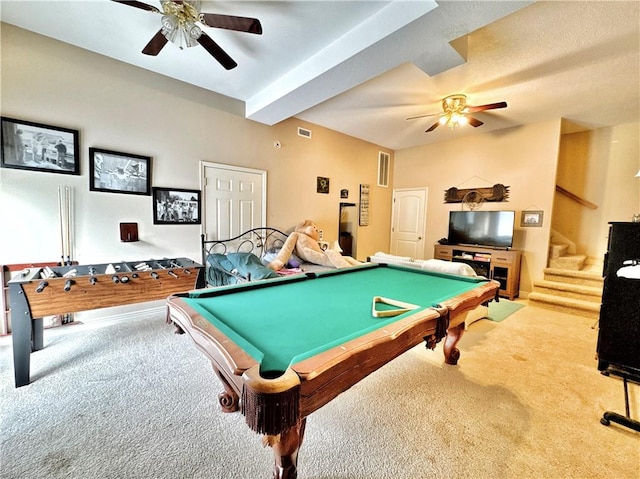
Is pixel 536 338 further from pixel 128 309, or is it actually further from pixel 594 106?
pixel 128 309

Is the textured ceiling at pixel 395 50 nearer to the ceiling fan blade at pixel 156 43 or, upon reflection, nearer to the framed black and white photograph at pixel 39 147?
the ceiling fan blade at pixel 156 43

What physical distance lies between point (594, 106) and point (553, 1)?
2733 mm

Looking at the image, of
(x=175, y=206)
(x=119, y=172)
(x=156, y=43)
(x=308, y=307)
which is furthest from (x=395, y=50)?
(x=119, y=172)

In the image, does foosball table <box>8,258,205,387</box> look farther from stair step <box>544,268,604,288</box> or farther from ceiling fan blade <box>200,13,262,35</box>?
stair step <box>544,268,604,288</box>

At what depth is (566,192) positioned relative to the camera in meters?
4.69

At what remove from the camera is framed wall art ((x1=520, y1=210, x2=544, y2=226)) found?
4.49 meters

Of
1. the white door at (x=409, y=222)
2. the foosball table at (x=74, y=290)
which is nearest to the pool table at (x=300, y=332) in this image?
the foosball table at (x=74, y=290)

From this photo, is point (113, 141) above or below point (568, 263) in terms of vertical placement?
above

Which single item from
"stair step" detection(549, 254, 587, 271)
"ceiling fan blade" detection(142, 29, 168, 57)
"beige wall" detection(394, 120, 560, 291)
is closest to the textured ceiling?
"ceiling fan blade" detection(142, 29, 168, 57)

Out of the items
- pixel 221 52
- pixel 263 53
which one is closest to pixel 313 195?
pixel 263 53

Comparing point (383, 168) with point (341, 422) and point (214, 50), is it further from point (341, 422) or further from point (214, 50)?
point (341, 422)

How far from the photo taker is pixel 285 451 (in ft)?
3.07

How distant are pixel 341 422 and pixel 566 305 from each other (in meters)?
4.18

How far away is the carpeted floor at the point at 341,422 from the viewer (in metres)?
1.34
